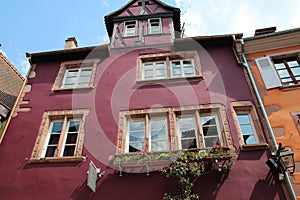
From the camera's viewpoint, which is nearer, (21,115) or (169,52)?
(21,115)

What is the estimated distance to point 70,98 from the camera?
7.90 m

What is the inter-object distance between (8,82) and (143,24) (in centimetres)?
622

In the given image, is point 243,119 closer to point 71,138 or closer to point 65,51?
point 71,138

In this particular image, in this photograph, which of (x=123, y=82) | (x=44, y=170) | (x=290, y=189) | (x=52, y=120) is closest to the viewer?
(x=290, y=189)

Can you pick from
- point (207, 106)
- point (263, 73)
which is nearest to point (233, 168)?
point (207, 106)

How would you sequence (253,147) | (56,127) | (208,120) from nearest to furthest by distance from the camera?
(253,147)
(208,120)
(56,127)

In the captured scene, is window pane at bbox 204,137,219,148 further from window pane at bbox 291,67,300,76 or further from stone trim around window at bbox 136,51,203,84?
window pane at bbox 291,67,300,76

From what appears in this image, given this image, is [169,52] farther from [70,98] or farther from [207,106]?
[70,98]

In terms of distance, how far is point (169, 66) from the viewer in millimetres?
8633

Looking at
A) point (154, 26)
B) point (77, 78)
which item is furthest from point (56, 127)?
point (154, 26)

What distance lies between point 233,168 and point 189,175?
1.07 metres

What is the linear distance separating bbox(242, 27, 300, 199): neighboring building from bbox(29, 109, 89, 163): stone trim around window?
5.17 metres

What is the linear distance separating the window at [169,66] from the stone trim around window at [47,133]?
2372 mm

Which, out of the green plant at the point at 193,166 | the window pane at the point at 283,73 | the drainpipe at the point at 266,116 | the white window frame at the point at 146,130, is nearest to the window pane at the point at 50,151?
the white window frame at the point at 146,130
